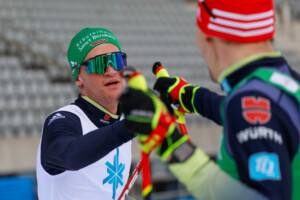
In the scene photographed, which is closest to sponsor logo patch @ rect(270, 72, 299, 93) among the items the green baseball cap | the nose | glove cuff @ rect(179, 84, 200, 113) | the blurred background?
glove cuff @ rect(179, 84, 200, 113)

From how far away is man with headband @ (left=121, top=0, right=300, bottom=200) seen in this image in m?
1.41

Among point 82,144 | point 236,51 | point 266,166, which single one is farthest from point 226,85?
point 82,144

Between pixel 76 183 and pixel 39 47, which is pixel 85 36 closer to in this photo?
pixel 76 183

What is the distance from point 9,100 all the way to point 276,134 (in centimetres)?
832

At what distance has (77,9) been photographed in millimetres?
13391

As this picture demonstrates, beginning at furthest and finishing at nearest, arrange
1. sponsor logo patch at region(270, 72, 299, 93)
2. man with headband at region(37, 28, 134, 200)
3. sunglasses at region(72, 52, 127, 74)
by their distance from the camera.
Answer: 1. sunglasses at region(72, 52, 127, 74)
2. man with headband at region(37, 28, 134, 200)
3. sponsor logo patch at region(270, 72, 299, 93)

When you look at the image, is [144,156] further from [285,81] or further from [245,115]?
[285,81]

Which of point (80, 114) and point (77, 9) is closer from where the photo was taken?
point (80, 114)

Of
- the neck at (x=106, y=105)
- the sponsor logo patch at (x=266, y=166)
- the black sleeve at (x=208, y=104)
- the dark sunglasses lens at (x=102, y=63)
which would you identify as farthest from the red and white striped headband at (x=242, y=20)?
the neck at (x=106, y=105)

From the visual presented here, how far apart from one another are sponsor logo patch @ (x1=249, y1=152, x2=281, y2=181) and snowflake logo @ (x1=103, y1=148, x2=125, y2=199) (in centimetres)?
151

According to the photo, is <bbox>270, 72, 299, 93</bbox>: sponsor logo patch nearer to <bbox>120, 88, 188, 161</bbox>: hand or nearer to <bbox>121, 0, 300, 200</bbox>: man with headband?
<bbox>121, 0, 300, 200</bbox>: man with headband

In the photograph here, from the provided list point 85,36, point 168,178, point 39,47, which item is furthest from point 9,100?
point 85,36

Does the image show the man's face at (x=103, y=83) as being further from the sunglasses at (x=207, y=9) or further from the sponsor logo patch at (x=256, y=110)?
the sponsor logo patch at (x=256, y=110)

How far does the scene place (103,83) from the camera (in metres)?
2.81
